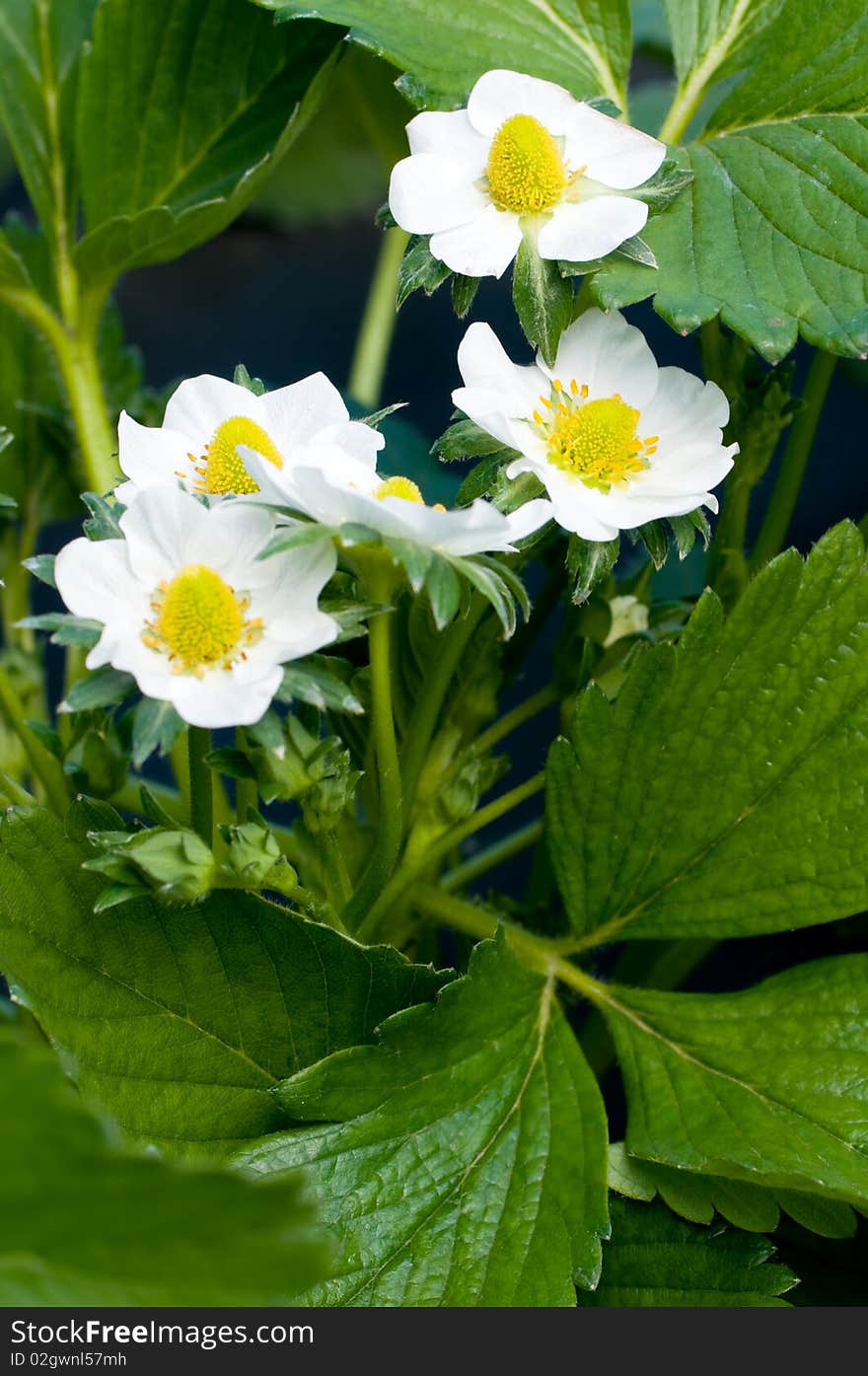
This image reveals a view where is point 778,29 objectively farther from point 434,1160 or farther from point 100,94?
point 434,1160

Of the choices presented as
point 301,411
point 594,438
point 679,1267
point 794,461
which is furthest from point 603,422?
point 679,1267

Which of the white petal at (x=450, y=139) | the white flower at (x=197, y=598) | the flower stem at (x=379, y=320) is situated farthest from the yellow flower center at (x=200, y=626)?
the flower stem at (x=379, y=320)

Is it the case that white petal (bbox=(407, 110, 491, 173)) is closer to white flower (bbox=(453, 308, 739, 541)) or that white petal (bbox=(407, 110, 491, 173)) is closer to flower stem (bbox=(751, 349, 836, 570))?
white flower (bbox=(453, 308, 739, 541))

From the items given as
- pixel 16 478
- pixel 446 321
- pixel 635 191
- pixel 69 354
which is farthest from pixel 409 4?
pixel 446 321

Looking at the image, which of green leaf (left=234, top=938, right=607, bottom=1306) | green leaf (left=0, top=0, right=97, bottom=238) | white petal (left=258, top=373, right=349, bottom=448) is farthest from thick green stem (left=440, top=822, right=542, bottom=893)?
green leaf (left=0, top=0, right=97, bottom=238)
